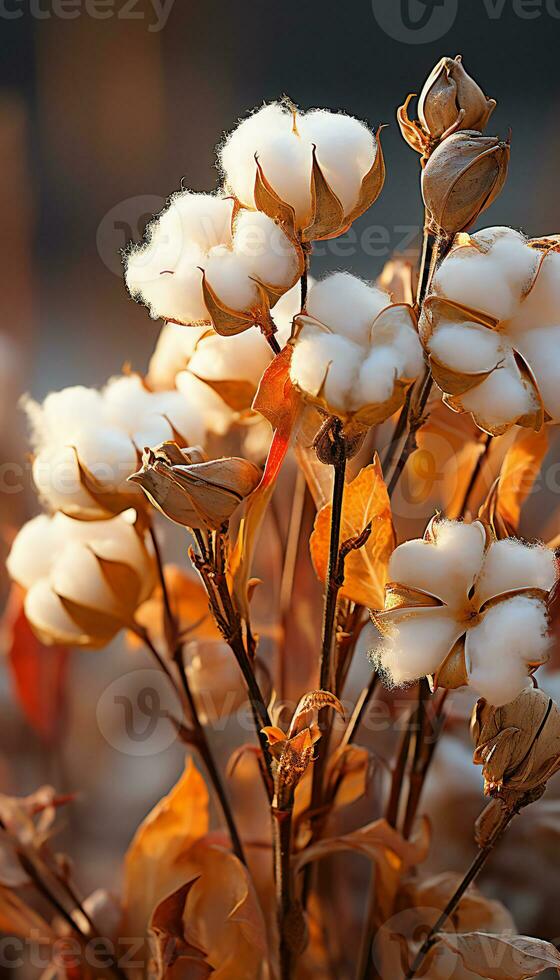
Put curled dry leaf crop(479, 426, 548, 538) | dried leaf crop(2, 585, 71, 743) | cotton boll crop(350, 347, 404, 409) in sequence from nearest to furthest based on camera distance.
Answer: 1. cotton boll crop(350, 347, 404, 409)
2. curled dry leaf crop(479, 426, 548, 538)
3. dried leaf crop(2, 585, 71, 743)

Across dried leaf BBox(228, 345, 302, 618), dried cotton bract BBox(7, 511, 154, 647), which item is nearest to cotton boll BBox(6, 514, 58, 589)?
dried cotton bract BBox(7, 511, 154, 647)

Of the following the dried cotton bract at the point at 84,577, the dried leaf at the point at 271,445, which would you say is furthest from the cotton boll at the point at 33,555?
the dried leaf at the point at 271,445

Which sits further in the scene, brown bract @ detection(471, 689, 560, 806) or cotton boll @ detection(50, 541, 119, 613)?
cotton boll @ detection(50, 541, 119, 613)

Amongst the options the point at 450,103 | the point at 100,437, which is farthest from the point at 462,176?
the point at 100,437

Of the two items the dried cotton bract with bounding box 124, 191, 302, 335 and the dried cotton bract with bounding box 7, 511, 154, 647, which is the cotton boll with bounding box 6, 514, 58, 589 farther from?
the dried cotton bract with bounding box 124, 191, 302, 335

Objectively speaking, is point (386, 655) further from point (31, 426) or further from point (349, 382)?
point (31, 426)

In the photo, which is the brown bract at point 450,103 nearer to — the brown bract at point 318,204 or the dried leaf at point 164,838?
the brown bract at point 318,204

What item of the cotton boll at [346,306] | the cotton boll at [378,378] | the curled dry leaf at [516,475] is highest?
the cotton boll at [346,306]
